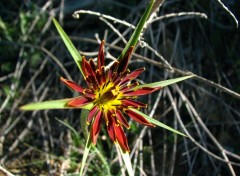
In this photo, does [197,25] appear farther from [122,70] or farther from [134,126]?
[122,70]

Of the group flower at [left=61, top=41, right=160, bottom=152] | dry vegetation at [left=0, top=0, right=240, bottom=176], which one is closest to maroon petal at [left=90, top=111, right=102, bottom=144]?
flower at [left=61, top=41, right=160, bottom=152]

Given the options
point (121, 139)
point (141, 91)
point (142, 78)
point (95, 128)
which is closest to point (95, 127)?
point (95, 128)

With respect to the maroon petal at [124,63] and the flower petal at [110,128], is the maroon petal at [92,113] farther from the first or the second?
the maroon petal at [124,63]

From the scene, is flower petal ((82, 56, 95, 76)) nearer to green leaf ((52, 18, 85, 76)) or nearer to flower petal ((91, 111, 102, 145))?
green leaf ((52, 18, 85, 76))

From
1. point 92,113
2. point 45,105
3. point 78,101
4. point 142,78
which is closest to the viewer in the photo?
point 45,105

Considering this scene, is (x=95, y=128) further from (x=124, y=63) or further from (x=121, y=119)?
(x=124, y=63)

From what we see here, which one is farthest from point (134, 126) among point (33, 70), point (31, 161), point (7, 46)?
point (7, 46)

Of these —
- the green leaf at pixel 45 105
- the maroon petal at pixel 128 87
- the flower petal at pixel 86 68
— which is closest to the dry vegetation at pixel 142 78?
the maroon petal at pixel 128 87

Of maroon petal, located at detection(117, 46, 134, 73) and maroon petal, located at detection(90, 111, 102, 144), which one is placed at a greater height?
maroon petal, located at detection(117, 46, 134, 73)
